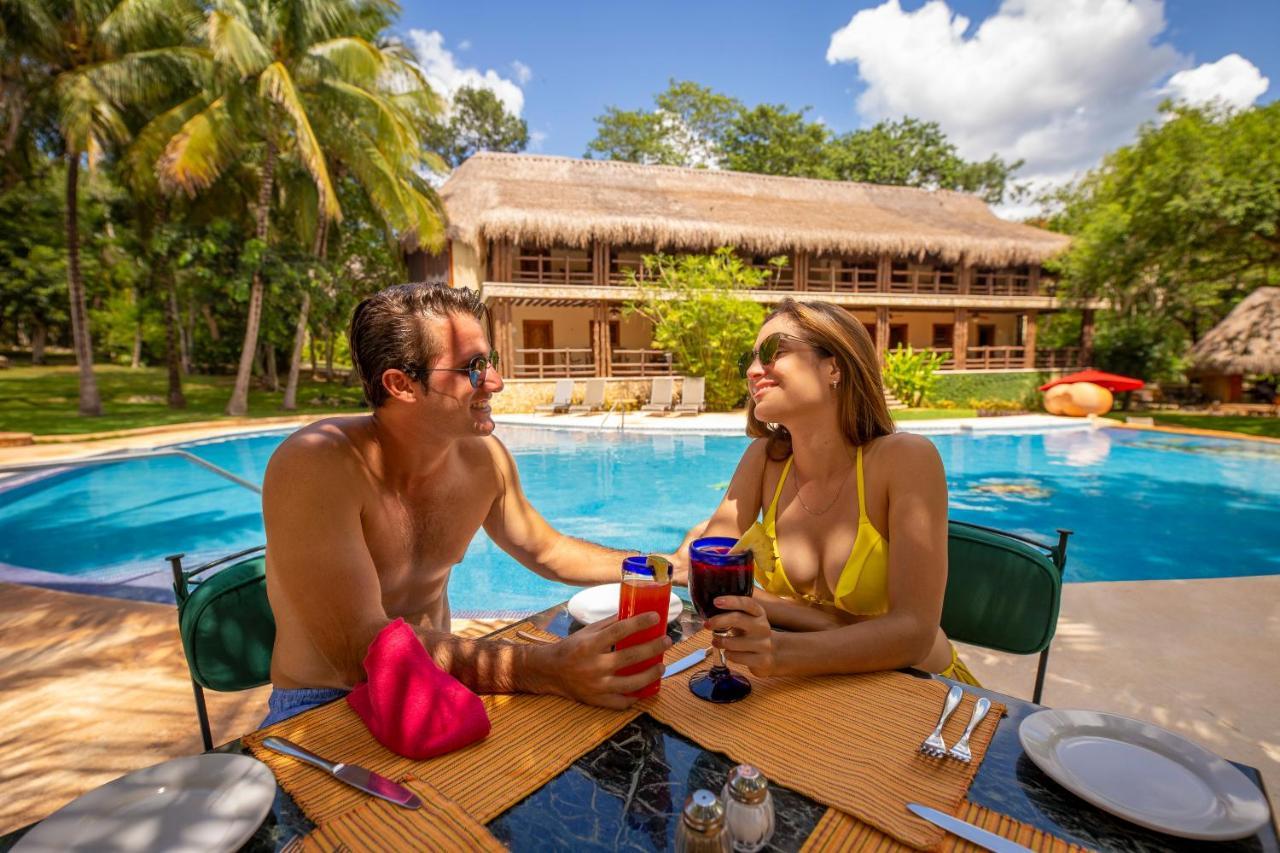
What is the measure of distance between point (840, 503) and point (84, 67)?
1579 centimetres

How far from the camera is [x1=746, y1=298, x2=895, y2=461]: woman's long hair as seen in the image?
165cm

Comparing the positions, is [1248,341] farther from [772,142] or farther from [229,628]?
[229,628]

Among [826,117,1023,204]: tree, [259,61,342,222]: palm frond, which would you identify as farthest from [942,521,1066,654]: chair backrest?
[826,117,1023,204]: tree

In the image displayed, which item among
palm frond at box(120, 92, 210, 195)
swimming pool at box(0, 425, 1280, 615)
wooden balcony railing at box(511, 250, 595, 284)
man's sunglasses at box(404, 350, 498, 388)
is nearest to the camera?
man's sunglasses at box(404, 350, 498, 388)

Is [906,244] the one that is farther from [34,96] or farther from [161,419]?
[34,96]

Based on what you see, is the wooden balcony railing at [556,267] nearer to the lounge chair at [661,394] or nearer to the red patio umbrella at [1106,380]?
the lounge chair at [661,394]

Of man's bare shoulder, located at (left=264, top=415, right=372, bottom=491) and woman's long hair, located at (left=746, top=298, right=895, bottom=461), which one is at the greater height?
woman's long hair, located at (left=746, top=298, right=895, bottom=461)

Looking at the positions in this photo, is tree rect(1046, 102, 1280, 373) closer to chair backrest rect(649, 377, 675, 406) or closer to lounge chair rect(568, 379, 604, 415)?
chair backrest rect(649, 377, 675, 406)

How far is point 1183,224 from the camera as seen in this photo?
40.5ft

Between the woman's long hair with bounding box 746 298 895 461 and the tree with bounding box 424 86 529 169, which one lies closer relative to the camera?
the woman's long hair with bounding box 746 298 895 461

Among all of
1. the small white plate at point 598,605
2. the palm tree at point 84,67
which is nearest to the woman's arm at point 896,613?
the small white plate at point 598,605

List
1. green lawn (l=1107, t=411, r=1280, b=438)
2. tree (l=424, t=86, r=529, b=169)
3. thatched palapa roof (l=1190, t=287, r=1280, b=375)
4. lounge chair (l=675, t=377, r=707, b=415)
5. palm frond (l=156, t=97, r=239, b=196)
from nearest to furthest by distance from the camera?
1. palm frond (l=156, t=97, r=239, b=196)
2. green lawn (l=1107, t=411, r=1280, b=438)
3. thatched palapa roof (l=1190, t=287, r=1280, b=375)
4. lounge chair (l=675, t=377, r=707, b=415)
5. tree (l=424, t=86, r=529, b=169)

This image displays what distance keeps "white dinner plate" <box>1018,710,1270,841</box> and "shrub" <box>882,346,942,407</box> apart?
15.8 meters

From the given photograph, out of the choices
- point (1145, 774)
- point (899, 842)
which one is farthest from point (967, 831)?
point (1145, 774)
